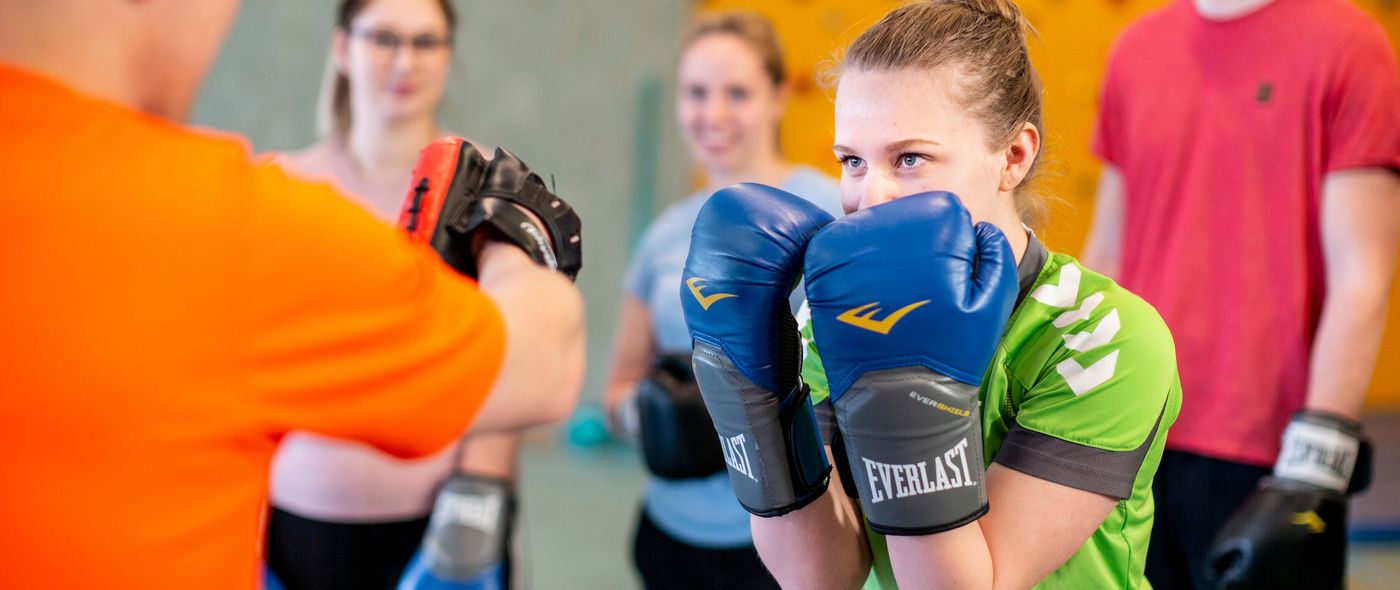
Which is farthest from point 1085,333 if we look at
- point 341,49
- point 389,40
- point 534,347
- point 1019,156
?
point 341,49

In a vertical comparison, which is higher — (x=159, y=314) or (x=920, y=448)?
(x=159, y=314)

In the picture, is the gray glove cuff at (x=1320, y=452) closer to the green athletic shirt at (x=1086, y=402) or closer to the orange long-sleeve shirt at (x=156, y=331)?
the green athletic shirt at (x=1086, y=402)

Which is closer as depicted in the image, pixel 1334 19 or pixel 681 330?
pixel 1334 19

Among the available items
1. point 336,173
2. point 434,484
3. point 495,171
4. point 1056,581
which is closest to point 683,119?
point 336,173

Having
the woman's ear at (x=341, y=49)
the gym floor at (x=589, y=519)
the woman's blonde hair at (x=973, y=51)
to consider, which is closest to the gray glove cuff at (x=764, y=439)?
the woman's blonde hair at (x=973, y=51)

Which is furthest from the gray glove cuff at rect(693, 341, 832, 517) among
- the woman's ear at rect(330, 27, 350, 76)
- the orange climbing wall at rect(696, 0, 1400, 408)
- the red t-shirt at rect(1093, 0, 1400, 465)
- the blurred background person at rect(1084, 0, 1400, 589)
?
the orange climbing wall at rect(696, 0, 1400, 408)

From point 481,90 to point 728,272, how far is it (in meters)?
3.64

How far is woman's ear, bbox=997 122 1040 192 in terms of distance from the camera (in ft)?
3.73

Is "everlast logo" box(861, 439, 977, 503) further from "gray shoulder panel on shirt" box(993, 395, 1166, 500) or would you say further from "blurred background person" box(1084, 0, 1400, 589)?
"blurred background person" box(1084, 0, 1400, 589)

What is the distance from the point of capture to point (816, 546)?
1.06 meters

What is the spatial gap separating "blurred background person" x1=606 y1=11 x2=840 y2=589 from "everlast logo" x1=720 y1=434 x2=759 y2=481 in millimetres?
1025

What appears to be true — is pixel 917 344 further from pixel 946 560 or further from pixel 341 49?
pixel 341 49

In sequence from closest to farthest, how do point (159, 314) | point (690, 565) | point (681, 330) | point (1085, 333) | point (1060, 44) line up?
point (159, 314)
point (1085, 333)
point (690, 565)
point (681, 330)
point (1060, 44)

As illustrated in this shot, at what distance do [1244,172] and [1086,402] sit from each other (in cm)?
77
